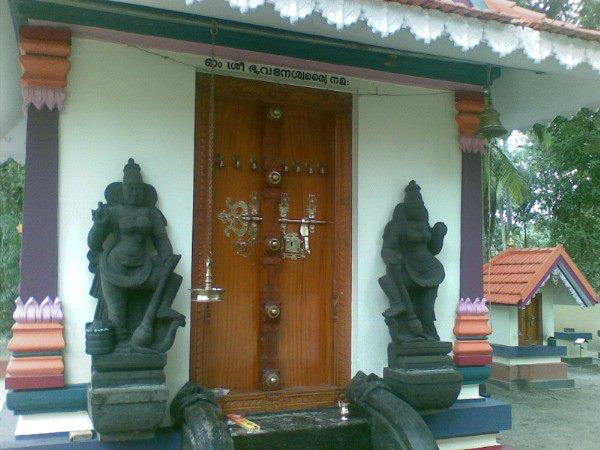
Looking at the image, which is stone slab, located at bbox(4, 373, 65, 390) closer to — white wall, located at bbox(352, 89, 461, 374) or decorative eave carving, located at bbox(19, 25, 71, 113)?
decorative eave carving, located at bbox(19, 25, 71, 113)

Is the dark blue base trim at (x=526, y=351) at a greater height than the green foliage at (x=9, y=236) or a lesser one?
lesser

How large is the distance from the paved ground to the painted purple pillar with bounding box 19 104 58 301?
591 centimetres

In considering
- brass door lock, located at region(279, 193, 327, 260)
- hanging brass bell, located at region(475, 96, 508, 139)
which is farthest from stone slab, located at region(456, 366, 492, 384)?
hanging brass bell, located at region(475, 96, 508, 139)

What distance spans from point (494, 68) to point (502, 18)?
151 centimetres

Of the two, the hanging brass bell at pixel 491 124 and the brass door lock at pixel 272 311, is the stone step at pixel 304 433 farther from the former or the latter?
the hanging brass bell at pixel 491 124

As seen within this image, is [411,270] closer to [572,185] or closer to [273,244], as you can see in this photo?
[273,244]

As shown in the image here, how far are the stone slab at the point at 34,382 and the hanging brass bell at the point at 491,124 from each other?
3924 mm

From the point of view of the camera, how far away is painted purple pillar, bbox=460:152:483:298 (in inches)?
219

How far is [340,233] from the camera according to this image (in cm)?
527

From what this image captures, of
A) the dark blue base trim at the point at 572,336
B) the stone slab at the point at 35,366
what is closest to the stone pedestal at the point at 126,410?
the stone slab at the point at 35,366

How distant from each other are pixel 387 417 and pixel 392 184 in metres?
2.00

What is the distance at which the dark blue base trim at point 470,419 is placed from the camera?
5145mm

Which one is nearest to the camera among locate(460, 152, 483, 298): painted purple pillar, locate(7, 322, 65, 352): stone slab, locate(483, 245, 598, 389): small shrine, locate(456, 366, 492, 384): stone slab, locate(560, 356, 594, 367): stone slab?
locate(7, 322, 65, 352): stone slab

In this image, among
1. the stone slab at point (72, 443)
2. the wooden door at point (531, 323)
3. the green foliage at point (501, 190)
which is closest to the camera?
the stone slab at point (72, 443)
